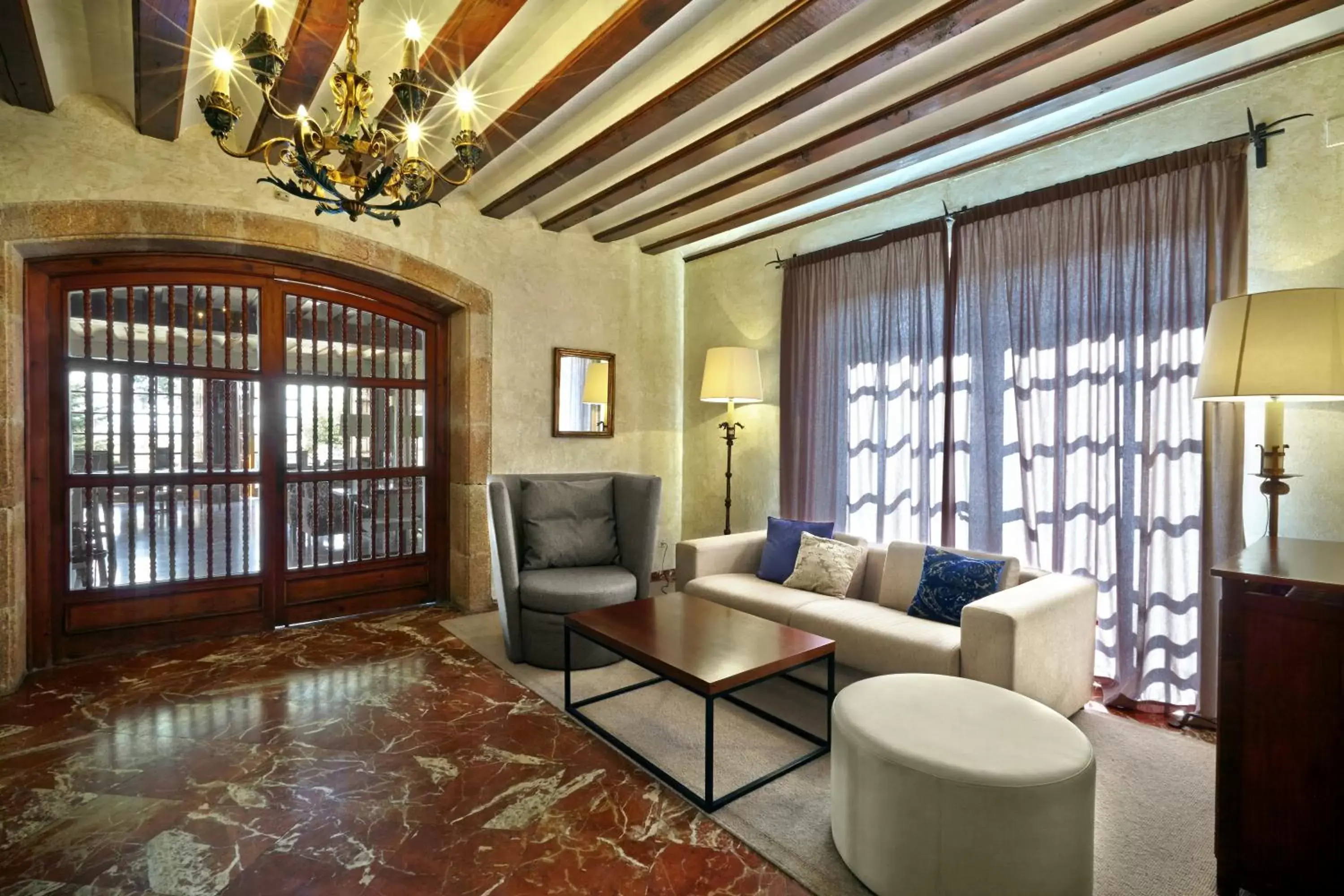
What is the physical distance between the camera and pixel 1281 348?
196 cm

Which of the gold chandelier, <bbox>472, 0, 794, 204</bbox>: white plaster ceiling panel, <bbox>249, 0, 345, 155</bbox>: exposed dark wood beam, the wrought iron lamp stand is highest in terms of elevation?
<bbox>472, 0, 794, 204</bbox>: white plaster ceiling panel

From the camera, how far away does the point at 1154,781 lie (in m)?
2.28

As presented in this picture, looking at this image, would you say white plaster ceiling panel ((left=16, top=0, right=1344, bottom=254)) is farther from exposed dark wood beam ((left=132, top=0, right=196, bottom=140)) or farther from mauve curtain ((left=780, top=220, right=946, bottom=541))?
mauve curtain ((left=780, top=220, right=946, bottom=541))

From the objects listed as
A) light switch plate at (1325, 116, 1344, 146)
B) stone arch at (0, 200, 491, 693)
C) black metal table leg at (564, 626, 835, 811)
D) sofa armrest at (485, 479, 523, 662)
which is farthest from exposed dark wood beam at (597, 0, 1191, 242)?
black metal table leg at (564, 626, 835, 811)

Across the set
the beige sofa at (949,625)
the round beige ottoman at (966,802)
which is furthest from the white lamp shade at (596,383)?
the round beige ottoman at (966,802)

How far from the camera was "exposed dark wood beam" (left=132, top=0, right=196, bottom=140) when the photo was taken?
225cm

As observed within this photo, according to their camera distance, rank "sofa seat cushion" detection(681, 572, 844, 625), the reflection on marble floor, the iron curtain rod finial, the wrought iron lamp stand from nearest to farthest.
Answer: the reflection on marble floor
the iron curtain rod finial
"sofa seat cushion" detection(681, 572, 844, 625)
the wrought iron lamp stand

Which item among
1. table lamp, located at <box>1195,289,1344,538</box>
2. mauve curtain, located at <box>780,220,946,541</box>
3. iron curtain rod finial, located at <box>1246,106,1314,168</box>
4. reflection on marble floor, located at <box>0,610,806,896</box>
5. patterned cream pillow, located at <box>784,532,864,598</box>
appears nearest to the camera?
reflection on marble floor, located at <box>0,610,806,896</box>

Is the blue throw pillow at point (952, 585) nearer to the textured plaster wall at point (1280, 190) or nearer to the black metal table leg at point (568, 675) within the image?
the textured plaster wall at point (1280, 190)

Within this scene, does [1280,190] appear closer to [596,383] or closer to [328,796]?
[596,383]

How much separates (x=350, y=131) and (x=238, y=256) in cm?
212

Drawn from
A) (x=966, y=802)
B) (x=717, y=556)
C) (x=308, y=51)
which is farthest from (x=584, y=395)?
(x=966, y=802)

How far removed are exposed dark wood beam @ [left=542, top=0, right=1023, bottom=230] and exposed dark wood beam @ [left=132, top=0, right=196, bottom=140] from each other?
208 centimetres

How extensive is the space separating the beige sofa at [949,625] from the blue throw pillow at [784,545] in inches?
3.3
